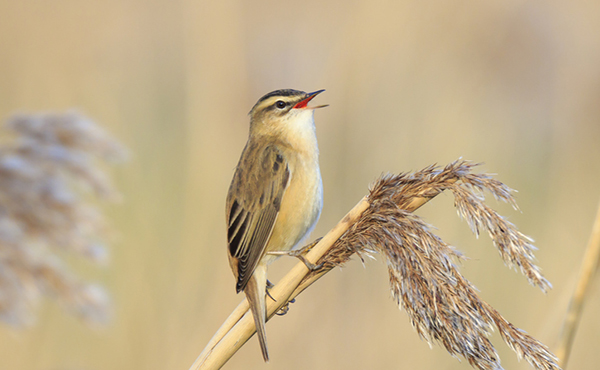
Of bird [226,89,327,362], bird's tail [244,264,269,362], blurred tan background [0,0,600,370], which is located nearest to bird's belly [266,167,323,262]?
bird [226,89,327,362]

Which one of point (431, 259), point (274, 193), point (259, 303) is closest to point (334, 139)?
point (274, 193)

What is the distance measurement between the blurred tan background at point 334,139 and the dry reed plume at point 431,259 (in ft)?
5.59

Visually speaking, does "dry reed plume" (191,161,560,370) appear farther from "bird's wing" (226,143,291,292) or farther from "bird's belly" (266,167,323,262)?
"bird's belly" (266,167,323,262)

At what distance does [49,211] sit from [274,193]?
0.93 meters

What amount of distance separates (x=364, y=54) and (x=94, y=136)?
204 cm

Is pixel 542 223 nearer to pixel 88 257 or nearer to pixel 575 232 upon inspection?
pixel 575 232

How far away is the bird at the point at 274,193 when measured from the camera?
2227 mm

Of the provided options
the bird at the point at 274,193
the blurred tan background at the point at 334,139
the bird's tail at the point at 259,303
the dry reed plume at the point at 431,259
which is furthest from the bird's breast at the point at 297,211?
the blurred tan background at the point at 334,139

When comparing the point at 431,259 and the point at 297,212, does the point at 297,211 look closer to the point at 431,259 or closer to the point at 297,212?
the point at 297,212

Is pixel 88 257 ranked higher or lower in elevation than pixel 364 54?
lower

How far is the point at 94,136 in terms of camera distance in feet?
7.61

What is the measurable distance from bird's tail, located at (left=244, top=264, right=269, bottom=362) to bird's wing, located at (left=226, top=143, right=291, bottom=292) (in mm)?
67

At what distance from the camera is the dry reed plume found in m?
1.44

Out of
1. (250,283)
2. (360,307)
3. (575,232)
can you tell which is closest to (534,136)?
(575,232)
